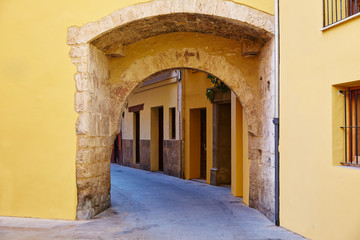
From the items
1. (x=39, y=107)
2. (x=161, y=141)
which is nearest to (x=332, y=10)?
(x=39, y=107)

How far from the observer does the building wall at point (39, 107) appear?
6891 mm

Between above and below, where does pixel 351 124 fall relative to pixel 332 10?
below

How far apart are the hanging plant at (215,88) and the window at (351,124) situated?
5667 mm

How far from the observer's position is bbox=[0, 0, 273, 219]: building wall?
689cm

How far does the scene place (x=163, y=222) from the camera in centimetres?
671

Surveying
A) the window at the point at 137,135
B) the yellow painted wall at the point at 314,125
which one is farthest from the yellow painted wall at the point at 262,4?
the window at the point at 137,135

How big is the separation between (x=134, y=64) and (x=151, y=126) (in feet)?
25.5

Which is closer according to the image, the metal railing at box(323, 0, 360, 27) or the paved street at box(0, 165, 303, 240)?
the metal railing at box(323, 0, 360, 27)

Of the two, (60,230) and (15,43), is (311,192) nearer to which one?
(60,230)

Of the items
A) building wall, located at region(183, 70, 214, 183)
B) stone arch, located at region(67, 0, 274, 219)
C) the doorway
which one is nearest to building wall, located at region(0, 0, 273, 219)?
stone arch, located at region(67, 0, 274, 219)

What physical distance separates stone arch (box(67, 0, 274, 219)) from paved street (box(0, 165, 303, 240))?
407 millimetres

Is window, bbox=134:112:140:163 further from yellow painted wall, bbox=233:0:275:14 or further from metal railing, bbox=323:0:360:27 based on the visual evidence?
metal railing, bbox=323:0:360:27

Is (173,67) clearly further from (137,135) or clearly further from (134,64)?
(137,135)

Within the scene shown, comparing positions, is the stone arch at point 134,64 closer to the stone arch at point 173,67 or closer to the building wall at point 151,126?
the stone arch at point 173,67
